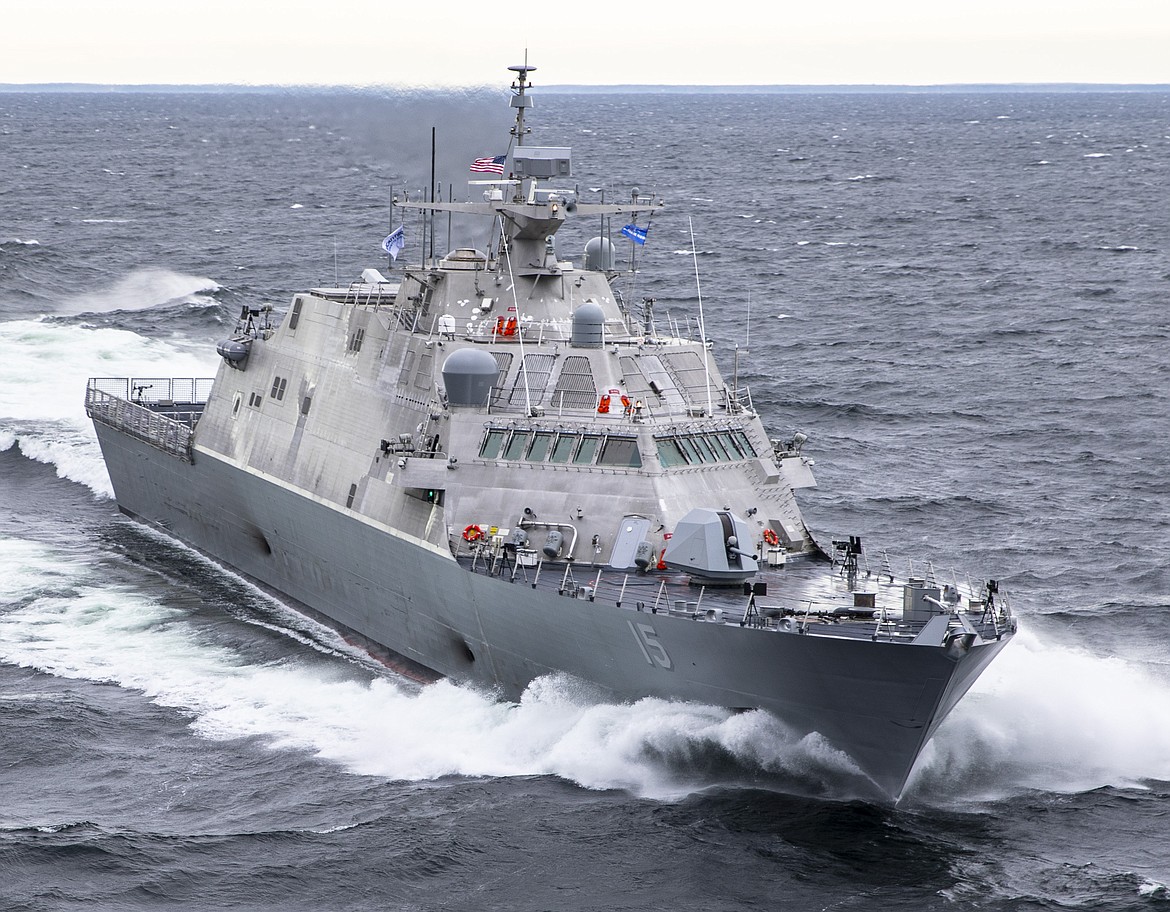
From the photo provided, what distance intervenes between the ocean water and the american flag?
4.40 meters

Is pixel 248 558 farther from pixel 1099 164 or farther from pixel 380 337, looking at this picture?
pixel 1099 164

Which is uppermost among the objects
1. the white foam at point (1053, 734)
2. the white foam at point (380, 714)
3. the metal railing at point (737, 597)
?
the metal railing at point (737, 597)

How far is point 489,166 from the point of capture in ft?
99.6

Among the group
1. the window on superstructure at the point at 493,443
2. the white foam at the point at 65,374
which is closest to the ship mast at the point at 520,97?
the window on superstructure at the point at 493,443

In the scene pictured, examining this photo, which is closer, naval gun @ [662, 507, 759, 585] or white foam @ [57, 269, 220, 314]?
naval gun @ [662, 507, 759, 585]

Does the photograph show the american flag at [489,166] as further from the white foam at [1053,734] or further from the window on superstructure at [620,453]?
the white foam at [1053,734]

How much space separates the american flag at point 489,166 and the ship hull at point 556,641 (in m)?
6.64

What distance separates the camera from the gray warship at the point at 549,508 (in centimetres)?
2328

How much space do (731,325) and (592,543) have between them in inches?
1295

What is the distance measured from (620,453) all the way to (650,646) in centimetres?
398

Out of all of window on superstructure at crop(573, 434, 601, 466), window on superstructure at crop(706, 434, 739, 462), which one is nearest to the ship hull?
window on superstructure at crop(573, 434, 601, 466)

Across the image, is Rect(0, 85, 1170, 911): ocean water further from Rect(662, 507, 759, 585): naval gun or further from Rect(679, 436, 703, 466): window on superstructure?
Rect(679, 436, 703, 466): window on superstructure

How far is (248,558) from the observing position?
3466 cm

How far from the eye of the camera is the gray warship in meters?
23.3
